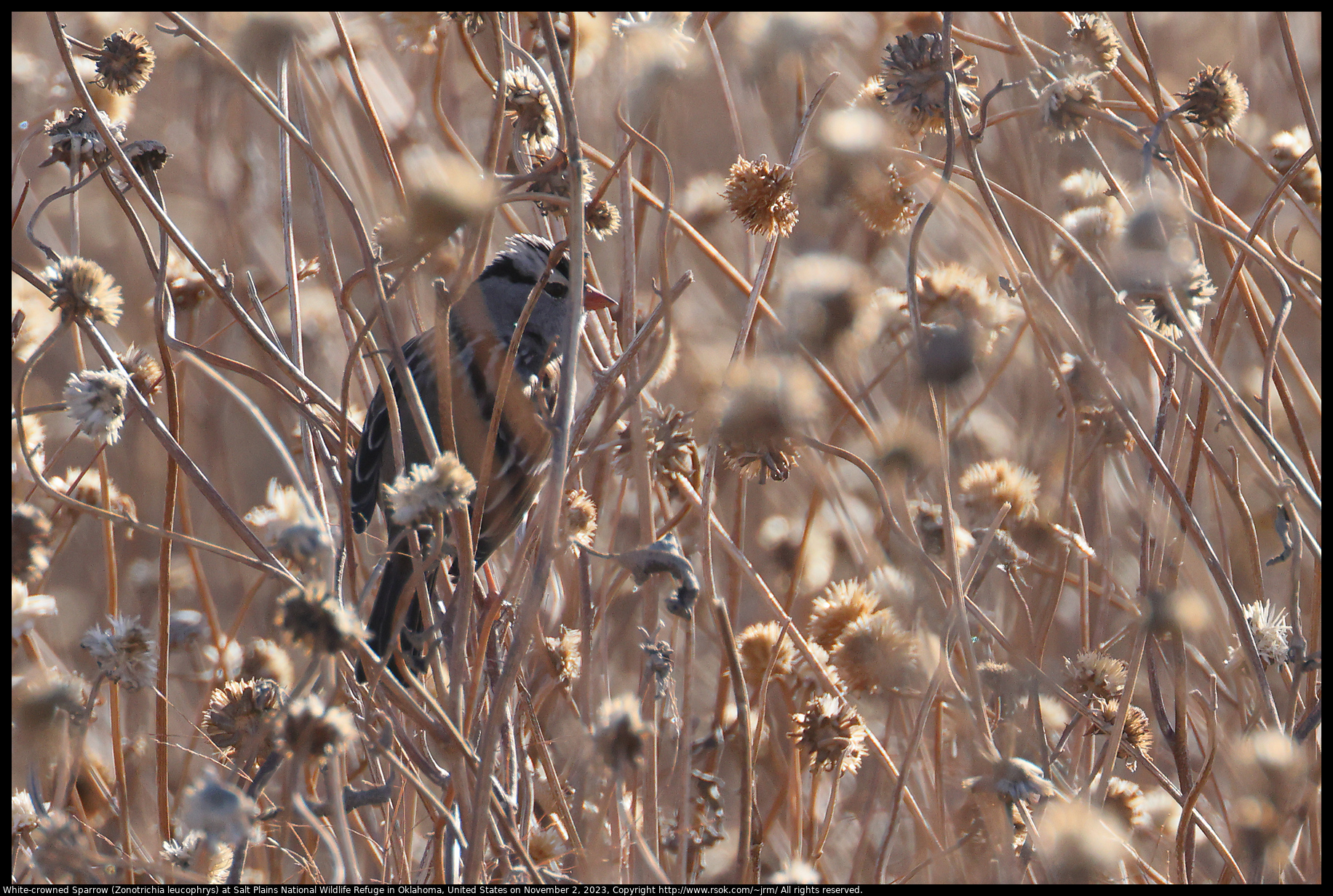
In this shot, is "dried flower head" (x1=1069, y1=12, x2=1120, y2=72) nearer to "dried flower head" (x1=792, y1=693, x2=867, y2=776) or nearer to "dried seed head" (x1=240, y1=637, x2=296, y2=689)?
"dried flower head" (x1=792, y1=693, x2=867, y2=776)

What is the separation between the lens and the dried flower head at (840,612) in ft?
5.11

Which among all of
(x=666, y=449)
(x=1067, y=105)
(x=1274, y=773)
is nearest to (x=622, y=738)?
(x=1274, y=773)

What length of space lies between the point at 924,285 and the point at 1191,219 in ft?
1.63

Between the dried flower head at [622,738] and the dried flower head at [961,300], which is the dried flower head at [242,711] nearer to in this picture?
the dried flower head at [622,738]

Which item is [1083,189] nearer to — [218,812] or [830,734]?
[830,734]

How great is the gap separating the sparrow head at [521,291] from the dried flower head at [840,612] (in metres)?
1.41

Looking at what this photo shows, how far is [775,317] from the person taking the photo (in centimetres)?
186

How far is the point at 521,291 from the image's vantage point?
120 inches

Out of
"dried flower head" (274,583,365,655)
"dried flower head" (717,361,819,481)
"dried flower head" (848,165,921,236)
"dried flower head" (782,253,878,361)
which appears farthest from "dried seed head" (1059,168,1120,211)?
"dried flower head" (274,583,365,655)

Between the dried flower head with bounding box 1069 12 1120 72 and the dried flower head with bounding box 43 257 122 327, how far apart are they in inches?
71.9

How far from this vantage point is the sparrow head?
2.76 m

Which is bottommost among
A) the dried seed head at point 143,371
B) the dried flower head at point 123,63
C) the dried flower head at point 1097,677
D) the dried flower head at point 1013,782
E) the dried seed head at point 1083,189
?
the dried flower head at point 1013,782

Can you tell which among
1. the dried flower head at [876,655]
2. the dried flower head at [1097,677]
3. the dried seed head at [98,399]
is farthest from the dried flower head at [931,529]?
the dried seed head at [98,399]

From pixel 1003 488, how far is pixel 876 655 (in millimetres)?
455
